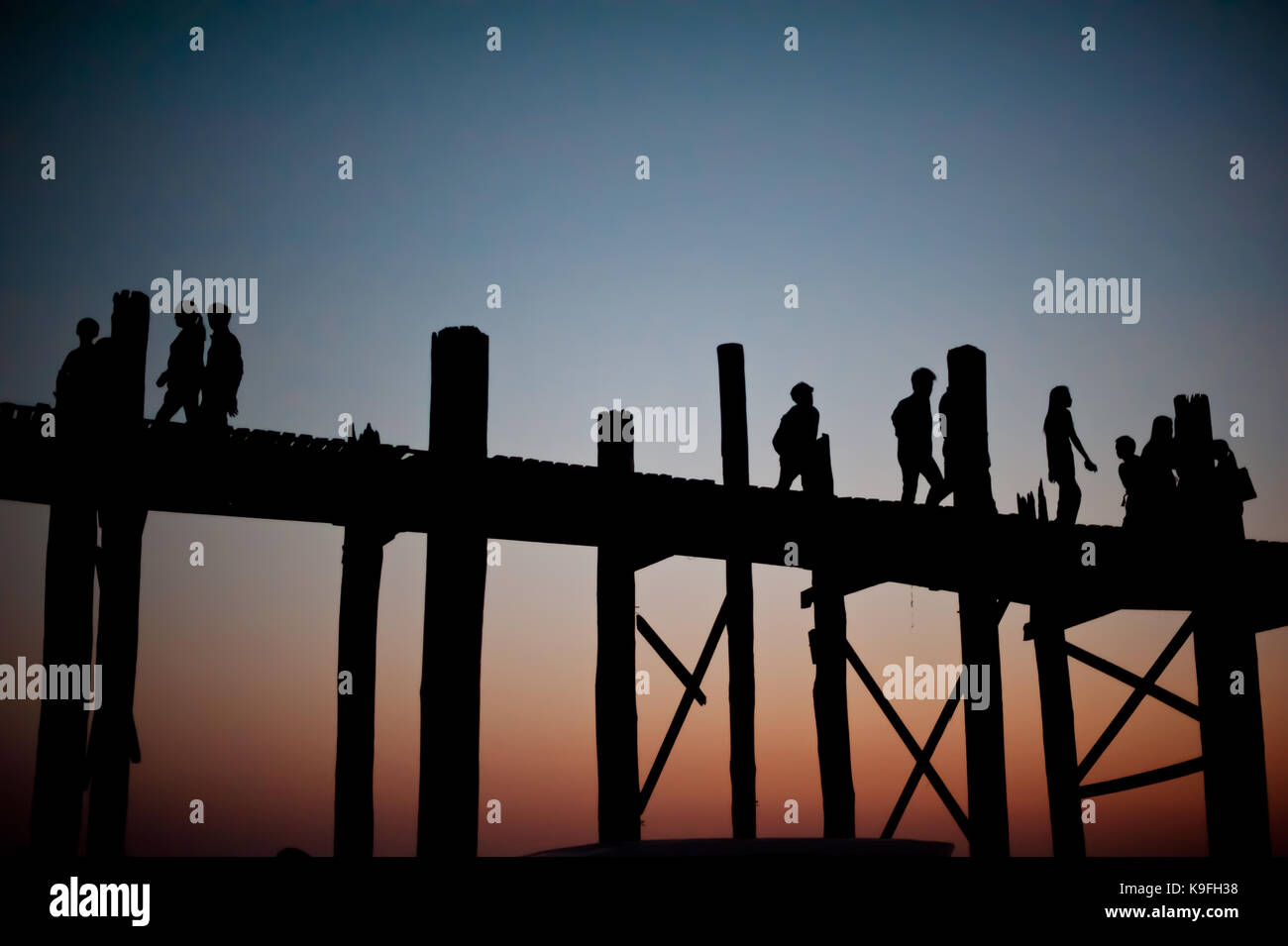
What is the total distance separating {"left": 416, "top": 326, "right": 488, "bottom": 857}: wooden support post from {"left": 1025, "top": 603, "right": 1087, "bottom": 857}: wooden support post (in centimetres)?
517

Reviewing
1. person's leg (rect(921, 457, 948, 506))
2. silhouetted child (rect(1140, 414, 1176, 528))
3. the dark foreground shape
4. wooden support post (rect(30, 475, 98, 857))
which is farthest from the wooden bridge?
the dark foreground shape

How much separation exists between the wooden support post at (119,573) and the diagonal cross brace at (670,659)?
4179mm

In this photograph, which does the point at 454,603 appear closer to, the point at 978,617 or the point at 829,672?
the point at 829,672

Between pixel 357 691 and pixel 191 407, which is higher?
pixel 191 407

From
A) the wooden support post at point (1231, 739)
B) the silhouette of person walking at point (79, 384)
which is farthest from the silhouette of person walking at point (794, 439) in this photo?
the silhouette of person walking at point (79, 384)

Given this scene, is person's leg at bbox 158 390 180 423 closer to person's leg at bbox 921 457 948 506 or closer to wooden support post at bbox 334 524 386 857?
wooden support post at bbox 334 524 386 857

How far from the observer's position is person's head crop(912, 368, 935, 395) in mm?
11773

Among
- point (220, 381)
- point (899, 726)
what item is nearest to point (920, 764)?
point (899, 726)

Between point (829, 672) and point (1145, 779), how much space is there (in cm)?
342

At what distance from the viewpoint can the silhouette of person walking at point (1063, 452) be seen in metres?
11.7

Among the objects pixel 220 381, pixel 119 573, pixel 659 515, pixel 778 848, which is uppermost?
pixel 220 381

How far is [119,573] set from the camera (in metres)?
8.44
